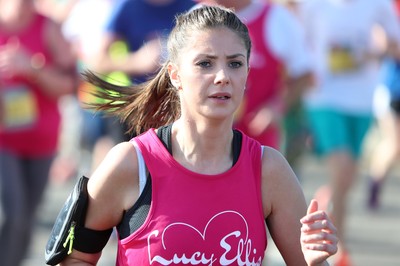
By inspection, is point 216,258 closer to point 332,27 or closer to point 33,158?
point 33,158

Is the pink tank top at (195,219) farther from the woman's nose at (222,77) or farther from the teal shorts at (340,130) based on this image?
the teal shorts at (340,130)

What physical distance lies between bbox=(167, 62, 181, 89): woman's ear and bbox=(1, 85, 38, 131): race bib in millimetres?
3299

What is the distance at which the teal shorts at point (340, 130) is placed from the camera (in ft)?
29.2

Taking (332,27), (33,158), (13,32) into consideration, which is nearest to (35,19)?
(13,32)

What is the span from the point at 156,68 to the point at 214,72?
254 centimetres

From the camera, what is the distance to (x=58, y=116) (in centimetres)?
789

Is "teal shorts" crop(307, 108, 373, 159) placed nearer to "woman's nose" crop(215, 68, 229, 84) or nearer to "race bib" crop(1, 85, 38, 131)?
"race bib" crop(1, 85, 38, 131)

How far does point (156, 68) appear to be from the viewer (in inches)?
257

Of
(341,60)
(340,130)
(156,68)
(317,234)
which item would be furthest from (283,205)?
(341,60)

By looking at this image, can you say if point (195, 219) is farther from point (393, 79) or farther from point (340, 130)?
point (393, 79)

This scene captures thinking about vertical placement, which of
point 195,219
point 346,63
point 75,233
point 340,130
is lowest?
point 75,233

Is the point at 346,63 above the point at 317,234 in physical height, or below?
above

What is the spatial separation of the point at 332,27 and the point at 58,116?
2225 millimetres

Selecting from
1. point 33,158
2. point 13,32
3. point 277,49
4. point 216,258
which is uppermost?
point 277,49
